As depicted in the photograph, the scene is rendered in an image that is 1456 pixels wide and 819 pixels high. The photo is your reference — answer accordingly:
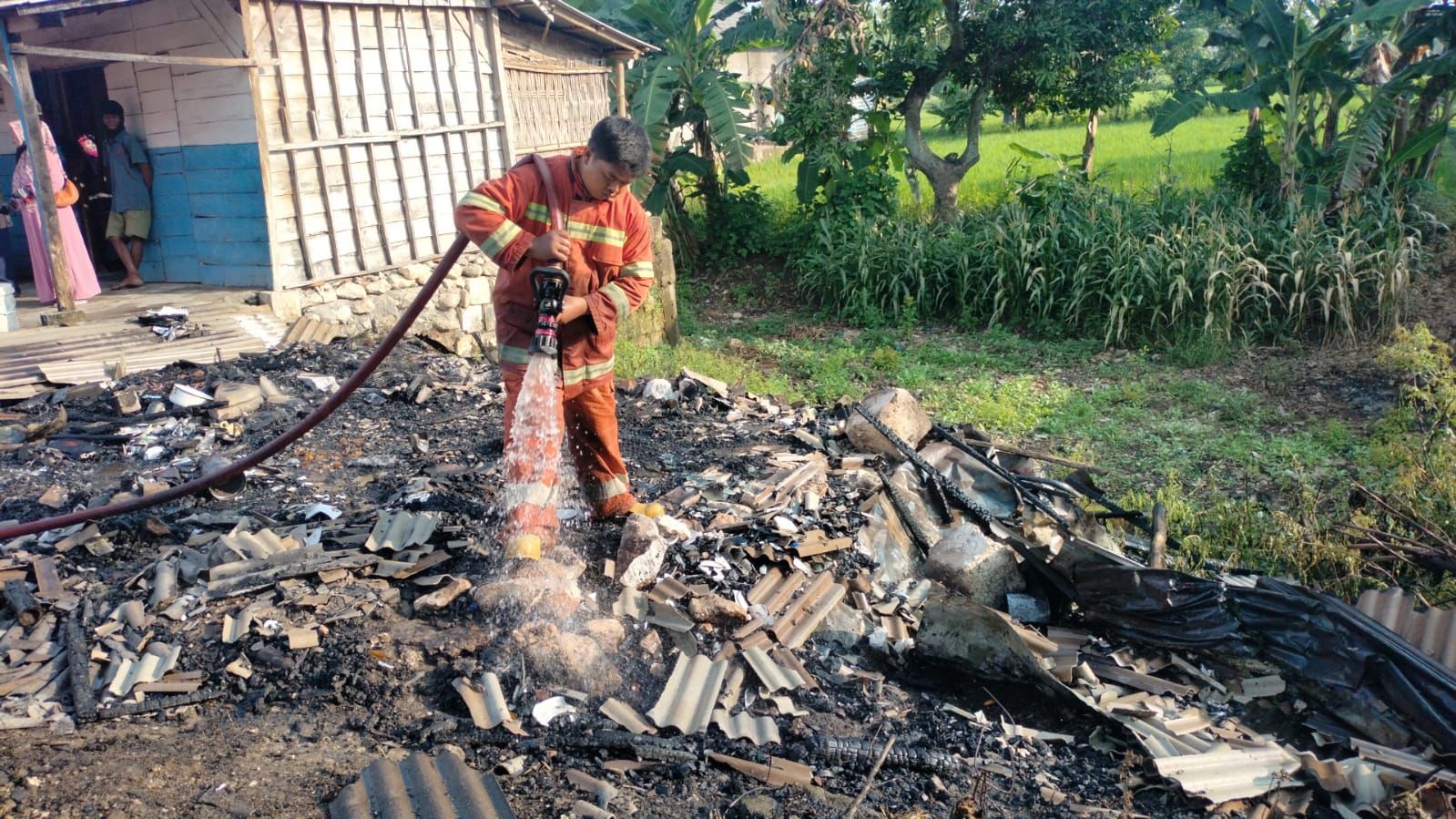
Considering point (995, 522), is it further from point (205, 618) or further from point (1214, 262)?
point (1214, 262)

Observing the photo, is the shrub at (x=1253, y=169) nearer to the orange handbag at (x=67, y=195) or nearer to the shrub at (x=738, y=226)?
the shrub at (x=738, y=226)

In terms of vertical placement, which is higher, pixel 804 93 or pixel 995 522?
pixel 804 93

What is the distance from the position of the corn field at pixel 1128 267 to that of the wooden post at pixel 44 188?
7758mm

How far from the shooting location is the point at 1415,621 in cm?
437

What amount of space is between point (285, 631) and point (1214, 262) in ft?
30.0

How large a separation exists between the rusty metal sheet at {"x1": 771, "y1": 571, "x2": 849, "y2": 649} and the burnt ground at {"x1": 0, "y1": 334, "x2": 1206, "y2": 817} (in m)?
0.08

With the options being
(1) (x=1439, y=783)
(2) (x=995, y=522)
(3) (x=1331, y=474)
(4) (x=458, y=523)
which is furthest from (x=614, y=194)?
(3) (x=1331, y=474)

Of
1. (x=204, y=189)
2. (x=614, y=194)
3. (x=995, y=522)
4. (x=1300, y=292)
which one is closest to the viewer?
(x=614, y=194)

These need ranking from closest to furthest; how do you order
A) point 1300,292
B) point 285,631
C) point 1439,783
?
point 1439,783
point 285,631
point 1300,292

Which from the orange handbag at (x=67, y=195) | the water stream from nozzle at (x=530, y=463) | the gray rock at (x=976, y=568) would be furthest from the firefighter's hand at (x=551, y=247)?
the orange handbag at (x=67, y=195)

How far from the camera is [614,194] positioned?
13.4 ft

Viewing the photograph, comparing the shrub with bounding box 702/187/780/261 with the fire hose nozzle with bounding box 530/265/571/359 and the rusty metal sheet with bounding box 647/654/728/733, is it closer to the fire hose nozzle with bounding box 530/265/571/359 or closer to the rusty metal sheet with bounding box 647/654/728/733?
the fire hose nozzle with bounding box 530/265/571/359

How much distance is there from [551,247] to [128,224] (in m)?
6.79

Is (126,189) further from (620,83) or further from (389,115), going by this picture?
(620,83)
